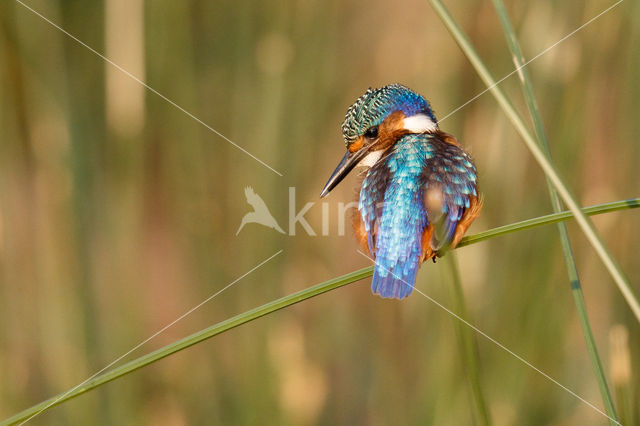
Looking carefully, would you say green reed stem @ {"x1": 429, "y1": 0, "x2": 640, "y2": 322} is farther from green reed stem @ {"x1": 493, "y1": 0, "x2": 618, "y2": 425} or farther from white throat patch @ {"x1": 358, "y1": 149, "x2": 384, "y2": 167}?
white throat patch @ {"x1": 358, "y1": 149, "x2": 384, "y2": 167}

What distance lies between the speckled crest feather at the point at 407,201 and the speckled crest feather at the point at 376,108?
0.70 ft

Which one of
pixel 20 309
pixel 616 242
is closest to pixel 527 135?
pixel 616 242

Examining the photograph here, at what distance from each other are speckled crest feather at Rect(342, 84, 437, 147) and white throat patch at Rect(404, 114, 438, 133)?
0.7 inches

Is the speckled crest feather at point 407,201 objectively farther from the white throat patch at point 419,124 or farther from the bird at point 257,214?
the bird at point 257,214

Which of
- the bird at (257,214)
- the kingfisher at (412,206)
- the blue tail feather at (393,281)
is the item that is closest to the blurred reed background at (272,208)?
the bird at (257,214)

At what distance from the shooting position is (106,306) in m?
1.80

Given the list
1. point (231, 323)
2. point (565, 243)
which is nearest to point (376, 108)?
point (565, 243)

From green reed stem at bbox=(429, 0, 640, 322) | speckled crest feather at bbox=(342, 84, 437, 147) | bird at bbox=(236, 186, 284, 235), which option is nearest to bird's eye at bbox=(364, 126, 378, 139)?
speckled crest feather at bbox=(342, 84, 437, 147)

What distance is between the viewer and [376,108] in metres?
1.44

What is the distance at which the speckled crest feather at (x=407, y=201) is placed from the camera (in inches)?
41.5

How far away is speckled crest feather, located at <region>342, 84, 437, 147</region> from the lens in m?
1.43

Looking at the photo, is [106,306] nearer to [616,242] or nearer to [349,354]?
[349,354]

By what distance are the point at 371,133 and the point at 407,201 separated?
373 millimetres

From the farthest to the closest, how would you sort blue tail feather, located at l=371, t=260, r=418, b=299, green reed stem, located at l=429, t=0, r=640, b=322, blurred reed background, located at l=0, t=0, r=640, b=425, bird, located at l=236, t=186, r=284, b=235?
1. bird, located at l=236, t=186, r=284, b=235
2. blurred reed background, located at l=0, t=0, r=640, b=425
3. blue tail feather, located at l=371, t=260, r=418, b=299
4. green reed stem, located at l=429, t=0, r=640, b=322
